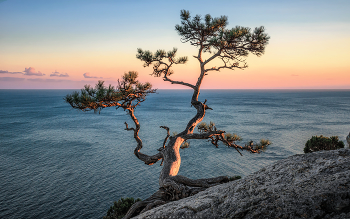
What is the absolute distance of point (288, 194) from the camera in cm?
376

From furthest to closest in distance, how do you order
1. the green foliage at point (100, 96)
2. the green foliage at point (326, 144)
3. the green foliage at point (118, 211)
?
the green foliage at point (326, 144) → the green foliage at point (118, 211) → the green foliage at point (100, 96)

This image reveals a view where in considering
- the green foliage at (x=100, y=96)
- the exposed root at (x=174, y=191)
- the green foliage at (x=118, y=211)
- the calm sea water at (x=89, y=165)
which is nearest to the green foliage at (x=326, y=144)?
the calm sea water at (x=89, y=165)

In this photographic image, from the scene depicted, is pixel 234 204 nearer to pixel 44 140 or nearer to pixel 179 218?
pixel 179 218

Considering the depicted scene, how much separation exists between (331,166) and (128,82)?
8.82 m

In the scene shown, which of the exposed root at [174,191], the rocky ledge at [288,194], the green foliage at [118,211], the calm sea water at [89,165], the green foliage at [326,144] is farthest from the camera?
the calm sea water at [89,165]

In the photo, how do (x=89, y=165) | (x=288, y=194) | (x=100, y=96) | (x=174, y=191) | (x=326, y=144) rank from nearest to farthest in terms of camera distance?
(x=288, y=194) → (x=174, y=191) → (x=100, y=96) → (x=326, y=144) → (x=89, y=165)

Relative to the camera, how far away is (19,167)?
122 feet

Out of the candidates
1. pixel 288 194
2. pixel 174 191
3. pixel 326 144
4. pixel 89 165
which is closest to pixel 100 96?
pixel 174 191

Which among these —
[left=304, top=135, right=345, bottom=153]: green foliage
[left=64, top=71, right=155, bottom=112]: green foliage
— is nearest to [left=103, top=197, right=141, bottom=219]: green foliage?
[left=64, top=71, right=155, bottom=112]: green foliage

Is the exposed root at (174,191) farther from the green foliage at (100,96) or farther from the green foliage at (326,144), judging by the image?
the green foliage at (326,144)

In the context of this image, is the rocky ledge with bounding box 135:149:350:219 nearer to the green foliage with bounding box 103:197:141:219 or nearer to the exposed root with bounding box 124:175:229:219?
the exposed root with bounding box 124:175:229:219

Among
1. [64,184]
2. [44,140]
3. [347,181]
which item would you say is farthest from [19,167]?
[347,181]

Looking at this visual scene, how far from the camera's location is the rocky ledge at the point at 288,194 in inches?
131

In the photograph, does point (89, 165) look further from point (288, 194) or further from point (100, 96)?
point (288, 194)
